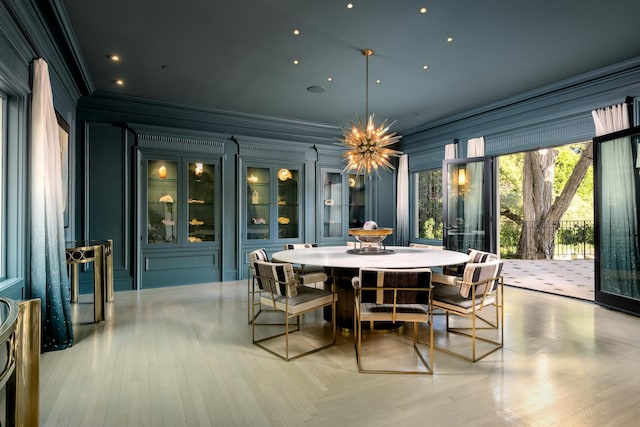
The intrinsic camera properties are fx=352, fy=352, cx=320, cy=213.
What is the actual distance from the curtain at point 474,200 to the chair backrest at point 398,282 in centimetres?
350

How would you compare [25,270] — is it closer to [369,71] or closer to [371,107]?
[369,71]

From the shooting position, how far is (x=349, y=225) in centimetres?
698

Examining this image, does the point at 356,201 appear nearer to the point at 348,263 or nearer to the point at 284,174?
the point at 284,174

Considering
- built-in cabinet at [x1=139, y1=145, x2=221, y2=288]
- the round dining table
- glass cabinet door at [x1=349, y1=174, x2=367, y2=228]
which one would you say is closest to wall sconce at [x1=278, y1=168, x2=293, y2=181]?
built-in cabinet at [x1=139, y1=145, x2=221, y2=288]

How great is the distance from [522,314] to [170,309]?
Answer: 4.00 meters

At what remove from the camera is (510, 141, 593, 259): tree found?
9781 mm

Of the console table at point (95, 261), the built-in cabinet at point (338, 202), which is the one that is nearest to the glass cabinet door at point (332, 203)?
the built-in cabinet at point (338, 202)

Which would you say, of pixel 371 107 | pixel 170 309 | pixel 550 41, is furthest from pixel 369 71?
pixel 170 309

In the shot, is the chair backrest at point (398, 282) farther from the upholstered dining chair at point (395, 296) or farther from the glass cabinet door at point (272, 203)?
the glass cabinet door at point (272, 203)

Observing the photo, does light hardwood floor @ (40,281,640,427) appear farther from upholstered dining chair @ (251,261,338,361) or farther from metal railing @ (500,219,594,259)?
metal railing @ (500,219,594,259)

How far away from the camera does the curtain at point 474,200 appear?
557 centimetres

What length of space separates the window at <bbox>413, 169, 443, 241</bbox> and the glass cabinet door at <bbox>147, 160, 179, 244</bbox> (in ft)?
14.8

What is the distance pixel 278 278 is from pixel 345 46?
236 cm

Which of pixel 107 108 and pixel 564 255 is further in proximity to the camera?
pixel 564 255
